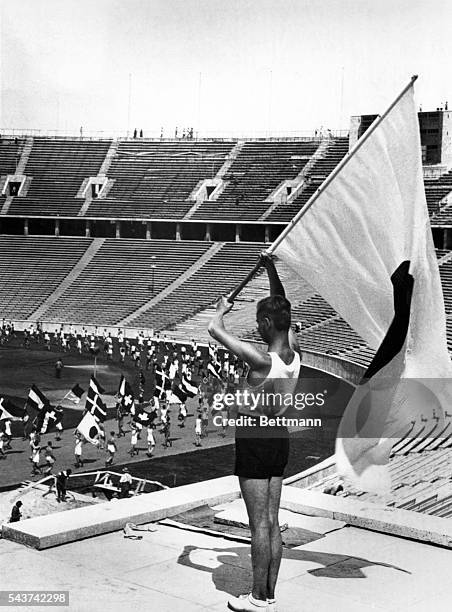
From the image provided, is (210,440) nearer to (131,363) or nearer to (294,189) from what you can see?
(131,363)

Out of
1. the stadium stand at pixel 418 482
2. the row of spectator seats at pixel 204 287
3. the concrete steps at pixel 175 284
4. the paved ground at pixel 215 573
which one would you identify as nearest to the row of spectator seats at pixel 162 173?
the concrete steps at pixel 175 284

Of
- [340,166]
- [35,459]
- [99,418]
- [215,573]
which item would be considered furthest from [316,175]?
[215,573]

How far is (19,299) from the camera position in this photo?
176 ft

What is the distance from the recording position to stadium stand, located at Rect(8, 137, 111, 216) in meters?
62.3

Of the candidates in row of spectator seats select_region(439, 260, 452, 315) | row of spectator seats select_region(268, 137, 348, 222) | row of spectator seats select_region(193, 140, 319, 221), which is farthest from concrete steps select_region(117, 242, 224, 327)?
row of spectator seats select_region(439, 260, 452, 315)

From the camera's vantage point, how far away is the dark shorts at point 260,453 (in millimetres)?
4891

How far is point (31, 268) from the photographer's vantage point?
5734 centimetres

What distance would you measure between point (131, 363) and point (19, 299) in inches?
700

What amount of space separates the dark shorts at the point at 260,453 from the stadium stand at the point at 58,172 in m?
57.7

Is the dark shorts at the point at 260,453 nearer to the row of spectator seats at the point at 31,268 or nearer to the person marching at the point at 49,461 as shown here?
the person marching at the point at 49,461

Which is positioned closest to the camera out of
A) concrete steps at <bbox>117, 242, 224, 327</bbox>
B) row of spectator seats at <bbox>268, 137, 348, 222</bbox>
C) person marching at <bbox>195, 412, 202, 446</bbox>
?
person marching at <bbox>195, 412, 202, 446</bbox>

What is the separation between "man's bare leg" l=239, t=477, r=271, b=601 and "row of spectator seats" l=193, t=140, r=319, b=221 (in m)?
52.6

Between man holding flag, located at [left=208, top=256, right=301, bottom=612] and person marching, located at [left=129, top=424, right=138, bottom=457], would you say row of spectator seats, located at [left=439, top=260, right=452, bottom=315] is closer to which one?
person marching, located at [left=129, top=424, right=138, bottom=457]

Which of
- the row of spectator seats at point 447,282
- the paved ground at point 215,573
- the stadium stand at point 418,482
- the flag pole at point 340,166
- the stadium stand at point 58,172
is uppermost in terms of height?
the stadium stand at point 58,172
